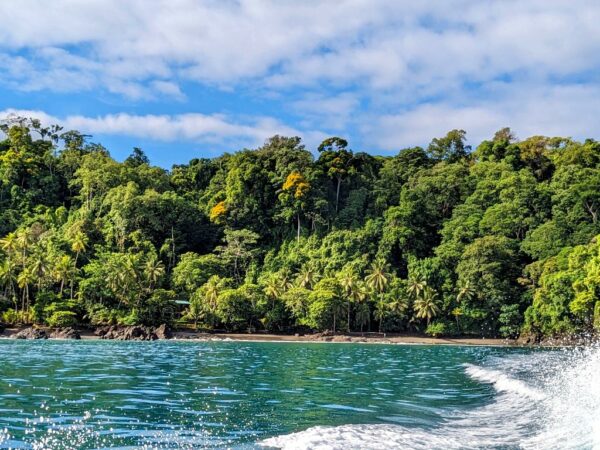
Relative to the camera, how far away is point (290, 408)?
17.8 metres

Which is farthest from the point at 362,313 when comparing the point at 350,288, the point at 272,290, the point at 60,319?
the point at 60,319

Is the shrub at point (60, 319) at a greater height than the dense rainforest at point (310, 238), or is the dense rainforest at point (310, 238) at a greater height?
the dense rainforest at point (310, 238)

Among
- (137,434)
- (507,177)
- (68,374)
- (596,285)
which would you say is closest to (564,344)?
(596,285)

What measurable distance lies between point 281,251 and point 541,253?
1668 inches

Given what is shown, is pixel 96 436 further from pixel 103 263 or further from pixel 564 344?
pixel 103 263

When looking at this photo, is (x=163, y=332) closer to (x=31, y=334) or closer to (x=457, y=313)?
(x=31, y=334)

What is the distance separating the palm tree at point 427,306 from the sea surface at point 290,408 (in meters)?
47.9

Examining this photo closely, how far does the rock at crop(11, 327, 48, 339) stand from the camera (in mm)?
64062

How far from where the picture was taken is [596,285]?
59406mm

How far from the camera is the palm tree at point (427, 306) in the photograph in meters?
78.1

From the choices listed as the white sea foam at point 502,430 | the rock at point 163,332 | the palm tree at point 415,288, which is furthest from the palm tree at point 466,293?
the white sea foam at point 502,430

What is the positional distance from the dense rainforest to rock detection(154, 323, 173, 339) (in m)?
4.66

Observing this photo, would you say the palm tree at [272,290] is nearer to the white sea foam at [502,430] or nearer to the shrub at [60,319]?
the shrub at [60,319]

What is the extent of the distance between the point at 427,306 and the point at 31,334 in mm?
51502
